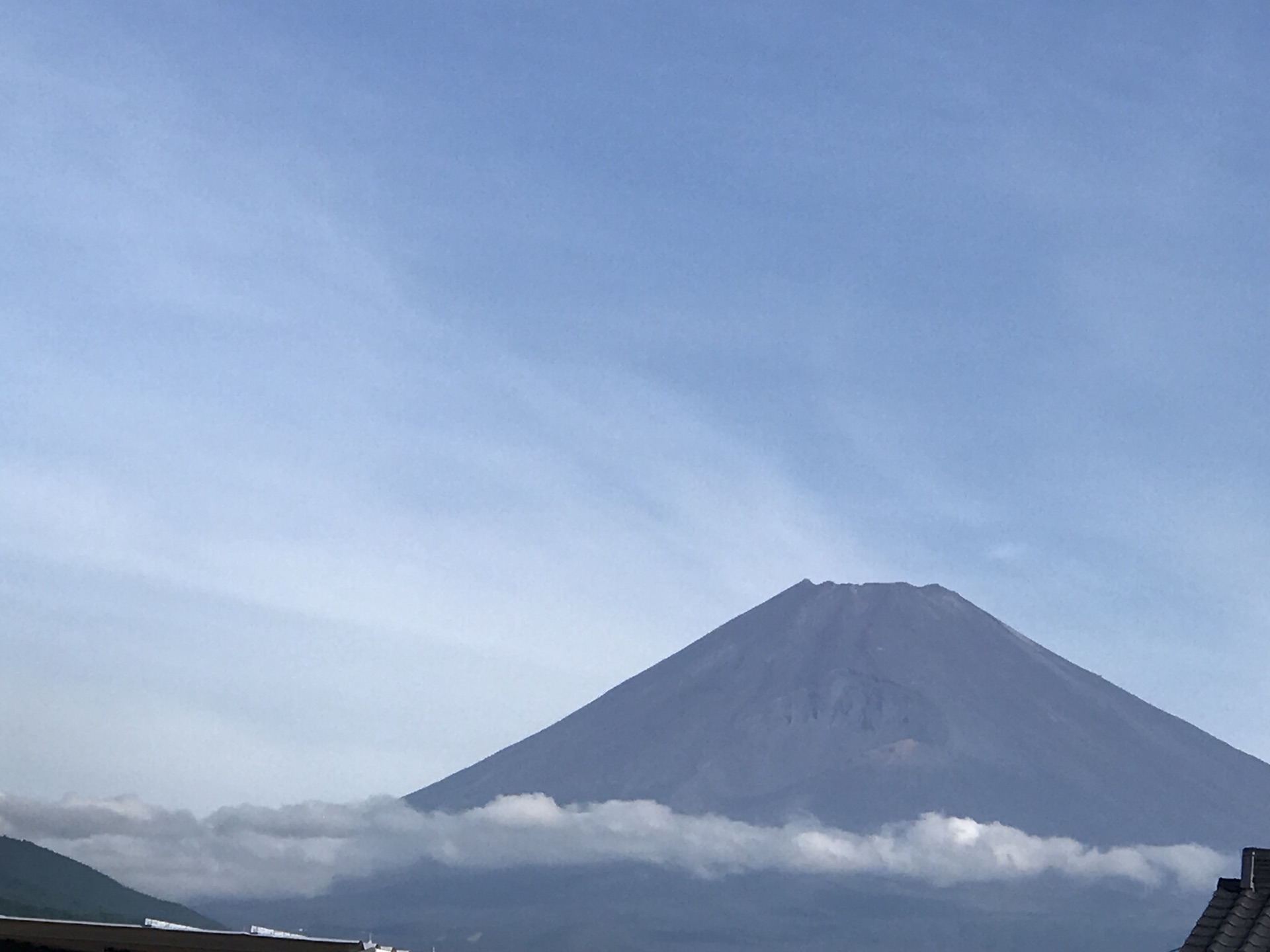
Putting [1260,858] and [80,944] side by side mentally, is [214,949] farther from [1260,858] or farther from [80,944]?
[1260,858]

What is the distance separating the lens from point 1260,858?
5731cm

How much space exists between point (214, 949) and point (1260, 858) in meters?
33.4

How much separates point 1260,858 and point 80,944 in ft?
125

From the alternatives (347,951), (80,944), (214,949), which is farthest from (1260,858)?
(80,944)

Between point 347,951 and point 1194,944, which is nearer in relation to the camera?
point 1194,944

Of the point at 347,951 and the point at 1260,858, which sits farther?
the point at 347,951

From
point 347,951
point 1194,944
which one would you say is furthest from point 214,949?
point 1194,944

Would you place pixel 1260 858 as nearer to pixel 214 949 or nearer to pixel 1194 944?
pixel 1194 944

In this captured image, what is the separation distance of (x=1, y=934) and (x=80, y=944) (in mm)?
3010

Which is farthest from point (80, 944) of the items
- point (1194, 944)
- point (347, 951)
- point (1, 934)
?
point (1194, 944)

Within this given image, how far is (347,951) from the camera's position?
63.0m

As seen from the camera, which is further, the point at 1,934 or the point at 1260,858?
the point at 1,934

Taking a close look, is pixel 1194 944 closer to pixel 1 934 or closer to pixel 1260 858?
pixel 1260 858

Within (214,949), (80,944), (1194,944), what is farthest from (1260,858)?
(80,944)
